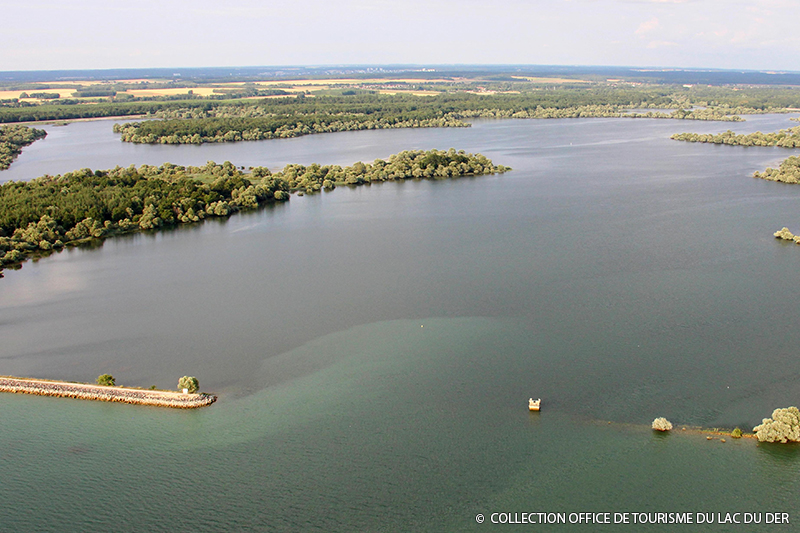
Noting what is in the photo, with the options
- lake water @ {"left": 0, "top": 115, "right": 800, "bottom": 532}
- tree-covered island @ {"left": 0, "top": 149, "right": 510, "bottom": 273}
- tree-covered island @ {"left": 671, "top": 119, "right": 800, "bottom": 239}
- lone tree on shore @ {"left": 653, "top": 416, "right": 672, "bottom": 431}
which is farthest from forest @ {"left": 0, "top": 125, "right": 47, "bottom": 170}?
tree-covered island @ {"left": 671, "top": 119, "right": 800, "bottom": 239}

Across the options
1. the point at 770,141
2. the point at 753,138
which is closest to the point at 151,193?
the point at 753,138

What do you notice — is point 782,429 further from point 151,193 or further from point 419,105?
point 419,105

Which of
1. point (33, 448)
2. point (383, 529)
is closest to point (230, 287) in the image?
point (33, 448)

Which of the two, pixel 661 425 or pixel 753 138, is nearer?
pixel 661 425

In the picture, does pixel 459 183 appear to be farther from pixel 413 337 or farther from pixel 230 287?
pixel 413 337

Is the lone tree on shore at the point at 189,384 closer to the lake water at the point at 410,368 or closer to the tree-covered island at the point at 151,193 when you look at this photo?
the lake water at the point at 410,368

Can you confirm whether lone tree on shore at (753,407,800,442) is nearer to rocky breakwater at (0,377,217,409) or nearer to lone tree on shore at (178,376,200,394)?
rocky breakwater at (0,377,217,409)
